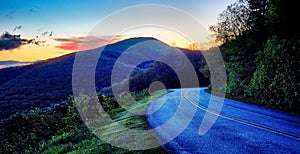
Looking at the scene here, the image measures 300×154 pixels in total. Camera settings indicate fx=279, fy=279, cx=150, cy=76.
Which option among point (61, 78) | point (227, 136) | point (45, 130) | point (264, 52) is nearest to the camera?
point (227, 136)

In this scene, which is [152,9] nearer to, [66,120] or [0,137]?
[66,120]

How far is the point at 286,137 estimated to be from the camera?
8461 millimetres

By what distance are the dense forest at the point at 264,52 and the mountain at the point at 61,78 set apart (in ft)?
54.3

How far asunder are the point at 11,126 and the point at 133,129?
402 inches

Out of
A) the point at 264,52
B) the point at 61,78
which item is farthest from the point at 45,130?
the point at 61,78

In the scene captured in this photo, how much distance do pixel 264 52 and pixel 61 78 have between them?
73.5 meters

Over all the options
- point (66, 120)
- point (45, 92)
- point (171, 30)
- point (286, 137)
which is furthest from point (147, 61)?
point (286, 137)

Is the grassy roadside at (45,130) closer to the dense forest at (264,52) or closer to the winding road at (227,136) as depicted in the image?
the winding road at (227,136)

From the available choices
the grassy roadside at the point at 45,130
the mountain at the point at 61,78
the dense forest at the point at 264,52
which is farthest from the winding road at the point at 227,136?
the mountain at the point at 61,78

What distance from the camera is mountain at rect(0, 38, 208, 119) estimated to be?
51750 mm

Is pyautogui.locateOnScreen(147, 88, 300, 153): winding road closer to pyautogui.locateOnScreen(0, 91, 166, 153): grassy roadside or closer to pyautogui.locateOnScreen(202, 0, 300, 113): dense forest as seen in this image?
pyautogui.locateOnScreen(0, 91, 166, 153): grassy roadside

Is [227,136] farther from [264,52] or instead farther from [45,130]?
[264,52]

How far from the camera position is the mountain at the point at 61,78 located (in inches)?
2037

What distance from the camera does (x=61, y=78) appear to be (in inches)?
3337
